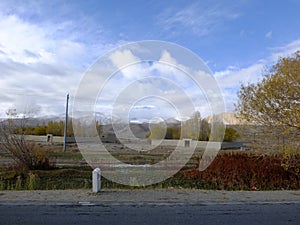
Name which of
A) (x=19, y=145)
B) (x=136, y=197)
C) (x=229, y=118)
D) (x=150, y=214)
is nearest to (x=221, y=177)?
(x=229, y=118)

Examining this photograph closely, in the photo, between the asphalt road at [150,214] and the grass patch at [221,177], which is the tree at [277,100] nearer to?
the grass patch at [221,177]

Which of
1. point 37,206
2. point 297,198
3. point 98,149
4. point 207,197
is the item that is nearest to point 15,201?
point 37,206

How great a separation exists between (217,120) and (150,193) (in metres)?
7.37

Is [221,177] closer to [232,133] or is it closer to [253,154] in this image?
[253,154]

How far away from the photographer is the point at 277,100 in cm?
1361

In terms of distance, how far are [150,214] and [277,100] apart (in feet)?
31.0

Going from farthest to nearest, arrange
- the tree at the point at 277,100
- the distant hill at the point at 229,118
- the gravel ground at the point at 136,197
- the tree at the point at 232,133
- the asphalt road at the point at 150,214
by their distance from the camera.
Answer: the tree at the point at 232,133 < the distant hill at the point at 229,118 < the tree at the point at 277,100 < the gravel ground at the point at 136,197 < the asphalt road at the point at 150,214

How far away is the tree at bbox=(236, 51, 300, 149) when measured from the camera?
519 inches

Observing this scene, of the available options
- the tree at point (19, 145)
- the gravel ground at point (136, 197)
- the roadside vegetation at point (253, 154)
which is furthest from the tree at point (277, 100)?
the tree at point (19, 145)

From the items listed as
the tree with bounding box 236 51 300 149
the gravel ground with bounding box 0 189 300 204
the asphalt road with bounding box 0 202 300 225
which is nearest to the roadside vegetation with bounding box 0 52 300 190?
the tree with bounding box 236 51 300 149

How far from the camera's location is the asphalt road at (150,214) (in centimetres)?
639

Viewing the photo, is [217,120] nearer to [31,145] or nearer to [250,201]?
[250,201]

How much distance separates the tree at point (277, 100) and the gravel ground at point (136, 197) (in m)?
4.18

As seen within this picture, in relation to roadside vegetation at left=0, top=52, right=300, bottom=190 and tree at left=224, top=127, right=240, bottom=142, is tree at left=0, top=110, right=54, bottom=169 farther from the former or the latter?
tree at left=224, top=127, right=240, bottom=142
